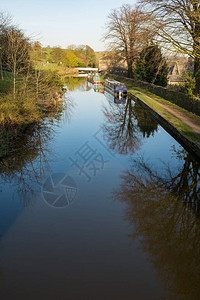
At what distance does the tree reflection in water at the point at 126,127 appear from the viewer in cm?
1116

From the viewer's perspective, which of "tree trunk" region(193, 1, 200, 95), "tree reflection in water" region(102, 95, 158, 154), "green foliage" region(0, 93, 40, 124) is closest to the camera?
"green foliage" region(0, 93, 40, 124)

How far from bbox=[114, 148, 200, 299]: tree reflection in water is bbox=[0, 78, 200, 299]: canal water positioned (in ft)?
0.07

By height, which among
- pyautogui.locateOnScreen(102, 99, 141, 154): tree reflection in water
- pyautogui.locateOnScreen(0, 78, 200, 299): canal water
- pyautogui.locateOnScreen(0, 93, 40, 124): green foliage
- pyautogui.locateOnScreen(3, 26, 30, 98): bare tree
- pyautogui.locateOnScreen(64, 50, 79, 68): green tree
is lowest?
pyautogui.locateOnScreen(0, 78, 200, 299): canal water

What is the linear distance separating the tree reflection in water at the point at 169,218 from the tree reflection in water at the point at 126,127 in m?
2.24

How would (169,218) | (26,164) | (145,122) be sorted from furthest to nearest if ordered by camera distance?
(145,122) < (26,164) < (169,218)

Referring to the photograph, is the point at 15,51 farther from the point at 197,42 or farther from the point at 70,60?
the point at 70,60

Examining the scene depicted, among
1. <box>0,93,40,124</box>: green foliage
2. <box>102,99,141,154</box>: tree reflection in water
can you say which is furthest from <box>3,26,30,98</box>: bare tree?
<box>102,99,141,154</box>: tree reflection in water

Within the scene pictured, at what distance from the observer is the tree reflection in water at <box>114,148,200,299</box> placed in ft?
13.5

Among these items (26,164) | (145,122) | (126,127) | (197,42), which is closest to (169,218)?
(26,164)

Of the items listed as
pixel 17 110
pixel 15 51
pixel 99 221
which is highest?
pixel 15 51

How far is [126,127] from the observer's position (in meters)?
14.3

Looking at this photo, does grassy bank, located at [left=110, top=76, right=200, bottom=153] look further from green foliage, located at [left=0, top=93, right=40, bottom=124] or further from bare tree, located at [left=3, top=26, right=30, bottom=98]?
bare tree, located at [left=3, top=26, right=30, bottom=98]

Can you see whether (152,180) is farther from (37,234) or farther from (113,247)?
(37,234)

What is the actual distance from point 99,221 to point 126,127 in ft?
31.0
